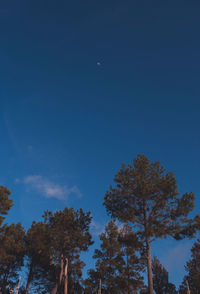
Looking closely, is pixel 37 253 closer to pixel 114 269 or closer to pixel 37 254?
pixel 37 254

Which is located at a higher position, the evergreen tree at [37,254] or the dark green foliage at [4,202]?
the dark green foliage at [4,202]

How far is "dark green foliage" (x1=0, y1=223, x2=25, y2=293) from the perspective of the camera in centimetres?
2667

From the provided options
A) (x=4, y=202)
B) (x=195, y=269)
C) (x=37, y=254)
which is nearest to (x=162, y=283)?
(x=195, y=269)

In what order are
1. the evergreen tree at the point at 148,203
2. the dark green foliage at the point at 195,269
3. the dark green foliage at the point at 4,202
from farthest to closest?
the dark green foliage at the point at 195,269 → the dark green foliage at the point at 4,202 → the evergreen tree at the point at 148,203

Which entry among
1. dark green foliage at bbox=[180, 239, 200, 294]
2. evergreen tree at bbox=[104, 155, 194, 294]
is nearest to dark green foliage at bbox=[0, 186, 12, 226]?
evergreen tree at bbox=[104, 155, 194, 294]

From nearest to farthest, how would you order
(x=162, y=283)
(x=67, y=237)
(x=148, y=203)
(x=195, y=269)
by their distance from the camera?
(x=148, y=203) < (x=67, y=237) < (x=195, y=269) < (x=162, y=283)

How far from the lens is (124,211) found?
1975 centimetres

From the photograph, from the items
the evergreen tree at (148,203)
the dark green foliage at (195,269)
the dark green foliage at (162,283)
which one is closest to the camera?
the evergreen tree at (148,203)

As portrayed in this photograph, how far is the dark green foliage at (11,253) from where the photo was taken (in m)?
26.7

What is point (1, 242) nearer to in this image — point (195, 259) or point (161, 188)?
point (161, 188)

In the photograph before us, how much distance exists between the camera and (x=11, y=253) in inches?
1172

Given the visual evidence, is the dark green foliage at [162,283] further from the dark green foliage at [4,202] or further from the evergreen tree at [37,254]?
the dark green foliage at [4,202]

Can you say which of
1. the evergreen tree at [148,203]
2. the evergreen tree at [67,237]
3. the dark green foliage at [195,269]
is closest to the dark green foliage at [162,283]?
the dark green foliage at [195,269]

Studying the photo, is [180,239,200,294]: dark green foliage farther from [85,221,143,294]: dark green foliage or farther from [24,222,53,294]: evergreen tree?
[24,222,53,294]: evergreen tree
